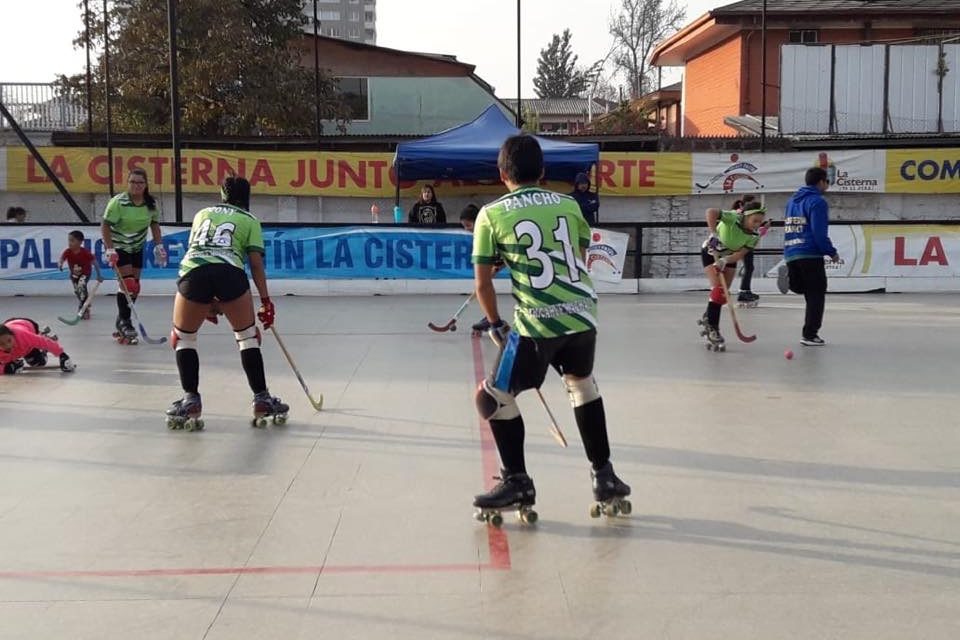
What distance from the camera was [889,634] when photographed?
350 centimetres

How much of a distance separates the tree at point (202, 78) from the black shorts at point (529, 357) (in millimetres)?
21820

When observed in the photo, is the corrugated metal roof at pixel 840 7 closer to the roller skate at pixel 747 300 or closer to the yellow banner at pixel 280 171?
the yellow banner at pixel 280 171

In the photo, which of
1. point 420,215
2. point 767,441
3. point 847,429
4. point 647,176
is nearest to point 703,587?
point 767,441

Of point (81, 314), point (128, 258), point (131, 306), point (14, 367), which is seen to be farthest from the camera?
point (81, 314)

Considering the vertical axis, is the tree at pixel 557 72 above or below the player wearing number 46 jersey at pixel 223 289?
above

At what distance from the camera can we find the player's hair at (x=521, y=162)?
4.68m

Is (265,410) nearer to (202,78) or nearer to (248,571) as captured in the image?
(248,571)

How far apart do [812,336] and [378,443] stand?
18.8 feet

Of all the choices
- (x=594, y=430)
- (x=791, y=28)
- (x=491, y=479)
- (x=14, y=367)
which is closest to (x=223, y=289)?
(x=491, y=479)

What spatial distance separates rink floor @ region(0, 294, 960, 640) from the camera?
146 inches

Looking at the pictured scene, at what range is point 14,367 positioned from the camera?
9.02m

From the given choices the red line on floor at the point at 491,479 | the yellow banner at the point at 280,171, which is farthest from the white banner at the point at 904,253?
the red line on floor at the point at 491,479

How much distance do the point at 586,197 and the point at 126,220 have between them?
1076cm

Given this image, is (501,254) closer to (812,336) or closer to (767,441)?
(767,441)
